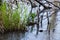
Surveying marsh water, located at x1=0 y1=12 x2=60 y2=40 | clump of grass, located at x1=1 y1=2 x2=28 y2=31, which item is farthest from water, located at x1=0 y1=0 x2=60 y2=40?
clump of grass, located at x1=1 y1=2 x2=28 y2=31

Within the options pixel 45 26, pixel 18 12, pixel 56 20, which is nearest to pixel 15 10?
pixel 18 12

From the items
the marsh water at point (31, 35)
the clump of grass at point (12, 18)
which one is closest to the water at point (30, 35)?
the marsh water at point (31, 35)

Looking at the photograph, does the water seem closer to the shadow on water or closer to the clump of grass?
the shadow on water

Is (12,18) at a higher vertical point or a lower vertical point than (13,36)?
higher

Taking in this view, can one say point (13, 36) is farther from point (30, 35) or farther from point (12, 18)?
point (12, 18)

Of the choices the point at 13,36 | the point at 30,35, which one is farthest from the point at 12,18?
the point at 30,35

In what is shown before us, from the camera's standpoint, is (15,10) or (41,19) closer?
(15,10)

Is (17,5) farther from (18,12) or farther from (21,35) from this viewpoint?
(21,35)

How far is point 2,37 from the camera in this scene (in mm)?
6684

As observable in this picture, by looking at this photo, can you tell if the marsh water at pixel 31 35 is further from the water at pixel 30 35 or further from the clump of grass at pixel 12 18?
the clump of grass at pixel 12 18

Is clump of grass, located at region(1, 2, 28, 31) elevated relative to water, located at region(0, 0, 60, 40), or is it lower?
elevated

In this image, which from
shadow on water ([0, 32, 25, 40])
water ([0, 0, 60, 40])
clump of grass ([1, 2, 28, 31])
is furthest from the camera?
clump of grass ([1, 2, 28, 31])

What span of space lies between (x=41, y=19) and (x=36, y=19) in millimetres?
239

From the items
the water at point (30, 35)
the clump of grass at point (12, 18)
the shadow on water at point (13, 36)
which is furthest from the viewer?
the clump of grass at point (12, 18)
